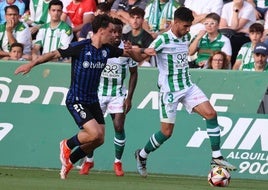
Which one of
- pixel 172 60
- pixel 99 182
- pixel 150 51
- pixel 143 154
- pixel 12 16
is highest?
pixel 150 51

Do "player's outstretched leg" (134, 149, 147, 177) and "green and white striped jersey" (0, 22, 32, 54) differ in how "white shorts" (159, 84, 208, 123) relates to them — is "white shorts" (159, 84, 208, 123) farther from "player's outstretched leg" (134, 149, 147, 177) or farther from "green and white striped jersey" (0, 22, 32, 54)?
"green and white striped jersey" (0, 22, 32, 54)

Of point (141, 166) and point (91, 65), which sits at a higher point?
point (91, 65)

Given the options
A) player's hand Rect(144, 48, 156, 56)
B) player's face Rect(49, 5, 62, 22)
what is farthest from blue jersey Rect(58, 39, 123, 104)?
player's face Rect(49, 5, 62, 22)

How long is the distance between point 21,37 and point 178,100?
5.38 metres

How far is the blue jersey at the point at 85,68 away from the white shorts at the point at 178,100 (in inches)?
64.5

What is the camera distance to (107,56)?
1443 centimetres

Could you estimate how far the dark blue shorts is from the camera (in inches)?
560

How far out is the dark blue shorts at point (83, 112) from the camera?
14234mm

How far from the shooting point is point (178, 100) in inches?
618

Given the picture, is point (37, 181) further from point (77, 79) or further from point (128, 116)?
point (128, 116)

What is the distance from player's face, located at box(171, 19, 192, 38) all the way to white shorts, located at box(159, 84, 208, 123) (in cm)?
84

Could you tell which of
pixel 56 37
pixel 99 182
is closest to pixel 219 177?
pixel 99 182

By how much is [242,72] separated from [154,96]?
1539 mm

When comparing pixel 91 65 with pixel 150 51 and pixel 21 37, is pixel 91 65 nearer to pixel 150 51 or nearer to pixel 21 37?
pixel 150 51
